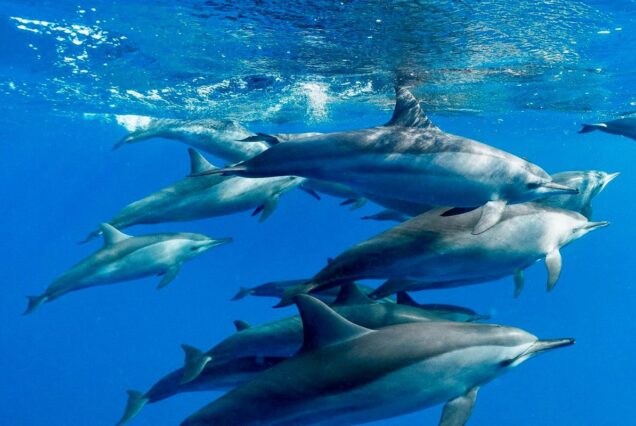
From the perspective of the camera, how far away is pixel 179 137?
1093cm

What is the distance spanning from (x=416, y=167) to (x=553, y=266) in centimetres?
195

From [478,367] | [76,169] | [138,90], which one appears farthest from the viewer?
[76,169]

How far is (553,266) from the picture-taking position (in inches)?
217

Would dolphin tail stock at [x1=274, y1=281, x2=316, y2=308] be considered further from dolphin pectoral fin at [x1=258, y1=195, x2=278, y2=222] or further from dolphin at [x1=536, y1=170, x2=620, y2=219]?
dolphin at [x1=536, y1=170, x2=620, y2=219]

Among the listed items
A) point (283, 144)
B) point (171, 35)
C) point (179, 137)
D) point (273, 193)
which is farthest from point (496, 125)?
point (283, 144)

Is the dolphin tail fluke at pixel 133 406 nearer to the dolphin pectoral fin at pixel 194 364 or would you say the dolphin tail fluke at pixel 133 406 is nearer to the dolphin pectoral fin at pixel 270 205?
the dolphin pectoral fin at pixel 194 364

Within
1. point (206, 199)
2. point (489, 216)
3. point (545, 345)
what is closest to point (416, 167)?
point (489, 216)

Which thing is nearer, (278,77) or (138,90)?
(278,77)

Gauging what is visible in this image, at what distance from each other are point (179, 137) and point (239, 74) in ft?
25.8

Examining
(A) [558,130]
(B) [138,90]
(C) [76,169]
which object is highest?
(B) [138,90]

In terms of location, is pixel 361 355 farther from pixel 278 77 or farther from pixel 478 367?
pixel 278 77

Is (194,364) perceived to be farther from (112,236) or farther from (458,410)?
(112,236)

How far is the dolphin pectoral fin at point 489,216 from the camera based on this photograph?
14.8ft

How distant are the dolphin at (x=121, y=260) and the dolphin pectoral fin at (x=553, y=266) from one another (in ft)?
16.9
